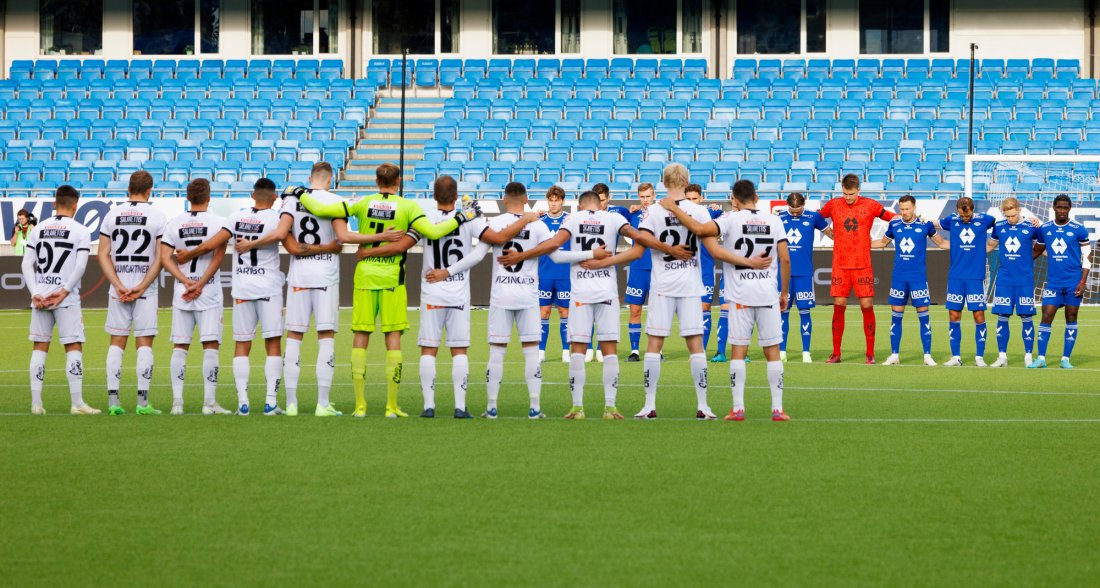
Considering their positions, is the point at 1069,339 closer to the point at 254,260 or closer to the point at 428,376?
the point at 428,376

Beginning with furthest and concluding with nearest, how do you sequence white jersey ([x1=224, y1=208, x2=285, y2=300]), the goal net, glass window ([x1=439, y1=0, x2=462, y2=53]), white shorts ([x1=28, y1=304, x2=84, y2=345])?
1. glass window ([x1=439, y1=0, x2=462, y2=53])
2. the goal net
3. white shorts ([x1=28, y1=304, x2=84, y2=345])
4. white jersey ([x1=224, y1=208, x2=285, y2=300])

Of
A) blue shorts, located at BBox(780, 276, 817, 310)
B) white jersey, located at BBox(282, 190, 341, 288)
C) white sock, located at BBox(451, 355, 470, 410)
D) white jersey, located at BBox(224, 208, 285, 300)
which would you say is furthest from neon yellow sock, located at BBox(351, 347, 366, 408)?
blue shorts, located at BBox(780, 276, 817, 310)

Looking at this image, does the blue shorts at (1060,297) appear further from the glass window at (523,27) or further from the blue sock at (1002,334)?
the glass window at (523,27)

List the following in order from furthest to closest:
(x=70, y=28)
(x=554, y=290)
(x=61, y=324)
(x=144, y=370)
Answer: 1. (x=70, y=28)
2. (x=554, y=290)
3. (x=61, y=324)
4. (x=144, y=370)

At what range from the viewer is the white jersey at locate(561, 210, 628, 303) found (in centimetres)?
1139

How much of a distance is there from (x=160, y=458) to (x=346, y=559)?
320 centimetres

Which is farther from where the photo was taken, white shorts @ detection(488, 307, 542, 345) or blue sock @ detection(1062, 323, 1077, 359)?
blue sock @ detection(1062, 323, 1077, 359)

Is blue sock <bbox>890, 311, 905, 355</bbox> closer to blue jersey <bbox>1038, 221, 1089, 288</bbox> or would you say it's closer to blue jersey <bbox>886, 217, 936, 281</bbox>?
blue jersey <bbox>886, 217, 936, 281</bbox>

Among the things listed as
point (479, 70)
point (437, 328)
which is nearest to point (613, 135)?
point (479, 70)

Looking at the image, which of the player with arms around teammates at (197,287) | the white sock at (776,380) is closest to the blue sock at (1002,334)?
the white sock at (776,380)

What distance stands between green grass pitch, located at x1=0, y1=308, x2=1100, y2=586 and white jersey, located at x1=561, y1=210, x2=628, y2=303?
110 cm

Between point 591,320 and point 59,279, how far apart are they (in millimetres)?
4519

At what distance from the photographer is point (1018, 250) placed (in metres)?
16.9

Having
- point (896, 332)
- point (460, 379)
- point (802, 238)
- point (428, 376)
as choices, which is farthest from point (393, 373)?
point (896, 332)
